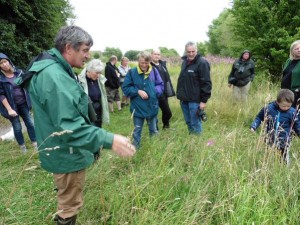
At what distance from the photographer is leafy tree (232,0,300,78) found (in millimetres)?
8617

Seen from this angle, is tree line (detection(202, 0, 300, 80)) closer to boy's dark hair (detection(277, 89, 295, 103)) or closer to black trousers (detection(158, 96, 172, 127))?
black trousers (detection(158, 96, 172, 127))

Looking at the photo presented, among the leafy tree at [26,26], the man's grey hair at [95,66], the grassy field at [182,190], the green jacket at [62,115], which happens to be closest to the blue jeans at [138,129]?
the grassy field at [182,190]

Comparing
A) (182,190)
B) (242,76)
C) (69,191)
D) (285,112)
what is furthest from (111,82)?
(69,191)

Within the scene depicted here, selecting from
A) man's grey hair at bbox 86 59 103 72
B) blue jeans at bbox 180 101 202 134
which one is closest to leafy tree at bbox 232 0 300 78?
blue jeans at bbox 180 101 202 134

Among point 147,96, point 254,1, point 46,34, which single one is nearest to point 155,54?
point 147,96

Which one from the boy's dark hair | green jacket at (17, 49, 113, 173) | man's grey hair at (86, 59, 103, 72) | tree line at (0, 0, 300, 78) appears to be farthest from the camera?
tree line at (0, 0, 300, 78)

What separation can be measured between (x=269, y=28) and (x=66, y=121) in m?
8.79

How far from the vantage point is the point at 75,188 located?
2340 millimetres

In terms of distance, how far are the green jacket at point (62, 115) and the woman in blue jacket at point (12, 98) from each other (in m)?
2.86

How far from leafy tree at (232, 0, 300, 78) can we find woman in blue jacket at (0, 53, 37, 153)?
7.02m

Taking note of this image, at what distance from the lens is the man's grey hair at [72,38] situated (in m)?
2.02

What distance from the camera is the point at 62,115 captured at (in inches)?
71.8

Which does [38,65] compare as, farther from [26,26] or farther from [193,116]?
[26,26]

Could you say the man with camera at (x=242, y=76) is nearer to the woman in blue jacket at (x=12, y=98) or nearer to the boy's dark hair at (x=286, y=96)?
the boy's dark hair at (x=286, y=96)
